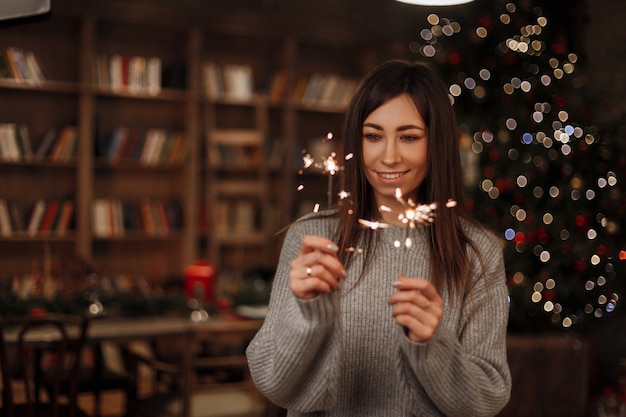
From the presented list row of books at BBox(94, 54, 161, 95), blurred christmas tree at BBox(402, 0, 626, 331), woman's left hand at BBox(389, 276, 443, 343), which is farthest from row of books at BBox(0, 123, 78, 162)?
woman's left hand at BBox(389, 276, 443, 343)

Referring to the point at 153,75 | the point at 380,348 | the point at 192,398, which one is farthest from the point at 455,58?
the point at 380,348

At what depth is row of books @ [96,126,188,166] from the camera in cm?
571

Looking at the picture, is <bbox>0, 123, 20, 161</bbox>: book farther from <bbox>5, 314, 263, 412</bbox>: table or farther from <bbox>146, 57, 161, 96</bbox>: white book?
<bbox>5, 314, 263, 412</bbox>: table

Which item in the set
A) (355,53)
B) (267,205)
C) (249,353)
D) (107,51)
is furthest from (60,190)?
(249,353)

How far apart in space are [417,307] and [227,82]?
17.1ft

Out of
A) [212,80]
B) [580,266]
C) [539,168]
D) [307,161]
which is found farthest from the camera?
[212,80]

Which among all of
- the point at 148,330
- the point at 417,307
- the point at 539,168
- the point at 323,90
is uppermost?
the point at 323,90

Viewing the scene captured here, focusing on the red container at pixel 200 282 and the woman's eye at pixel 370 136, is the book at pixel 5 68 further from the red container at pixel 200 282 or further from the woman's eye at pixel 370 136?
the woman's eye at pixel 370 136

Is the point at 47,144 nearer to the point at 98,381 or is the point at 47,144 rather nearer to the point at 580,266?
the point at 98,381

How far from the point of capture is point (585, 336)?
4.99 meters

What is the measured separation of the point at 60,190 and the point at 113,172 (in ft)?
1.34

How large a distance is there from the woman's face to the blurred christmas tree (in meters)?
3.33

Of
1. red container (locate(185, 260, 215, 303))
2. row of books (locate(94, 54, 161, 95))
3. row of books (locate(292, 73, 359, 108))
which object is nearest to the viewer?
red container (locate(185, 260, 215, 303))

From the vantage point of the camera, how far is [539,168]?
15.3 ft
